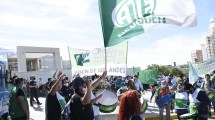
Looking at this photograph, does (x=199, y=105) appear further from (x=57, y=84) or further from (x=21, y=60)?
(x=21, y=60)

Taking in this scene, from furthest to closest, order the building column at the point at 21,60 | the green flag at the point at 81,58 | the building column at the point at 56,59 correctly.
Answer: the building column at the point at 56,59, the building column at the point at 21,60, the green flag at the point at 81,58

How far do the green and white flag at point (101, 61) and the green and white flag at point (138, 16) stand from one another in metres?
3.77

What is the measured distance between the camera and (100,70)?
437 inches

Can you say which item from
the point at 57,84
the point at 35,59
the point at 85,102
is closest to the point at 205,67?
the point at 57,84

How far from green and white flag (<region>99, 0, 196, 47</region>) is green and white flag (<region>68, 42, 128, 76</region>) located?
3773 mm

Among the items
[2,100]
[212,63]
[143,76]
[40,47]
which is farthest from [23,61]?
[2,100]

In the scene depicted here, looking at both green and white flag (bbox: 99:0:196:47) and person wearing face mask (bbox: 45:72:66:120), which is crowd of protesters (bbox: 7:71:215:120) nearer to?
person wearing face mask (bbox: 45:72:66:120)

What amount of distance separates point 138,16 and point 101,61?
5539 mm

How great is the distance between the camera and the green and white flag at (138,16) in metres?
6.64

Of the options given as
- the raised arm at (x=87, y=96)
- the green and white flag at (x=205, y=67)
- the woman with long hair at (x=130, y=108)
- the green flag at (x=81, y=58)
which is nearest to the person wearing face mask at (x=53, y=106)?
the raised arm at (x=87, y=96)

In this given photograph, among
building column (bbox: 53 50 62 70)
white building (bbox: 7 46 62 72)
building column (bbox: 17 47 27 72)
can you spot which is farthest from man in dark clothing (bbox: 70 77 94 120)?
building column (bbox: 53 50 62 70)

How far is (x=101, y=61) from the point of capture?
12070mm

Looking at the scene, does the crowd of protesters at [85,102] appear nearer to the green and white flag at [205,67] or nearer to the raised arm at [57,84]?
the raised arm at [57,84]

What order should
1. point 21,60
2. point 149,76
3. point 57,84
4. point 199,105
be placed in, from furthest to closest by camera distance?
point 21,60 → point 149,76 → point 199,105 → point 57,84
